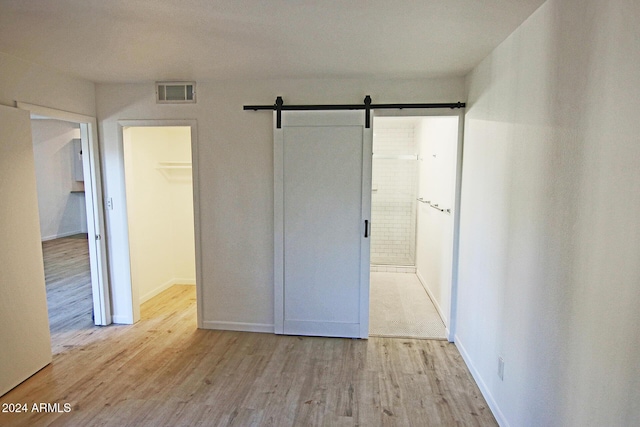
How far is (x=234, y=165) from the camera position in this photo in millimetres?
3350

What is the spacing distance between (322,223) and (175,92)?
1829 millimetres

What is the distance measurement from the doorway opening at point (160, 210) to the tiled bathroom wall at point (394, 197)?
9.45 ft

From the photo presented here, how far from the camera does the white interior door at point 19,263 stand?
246 cm

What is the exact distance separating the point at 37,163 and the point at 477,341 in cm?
808

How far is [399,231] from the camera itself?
5918mm

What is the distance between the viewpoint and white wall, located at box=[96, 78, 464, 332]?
3.19m

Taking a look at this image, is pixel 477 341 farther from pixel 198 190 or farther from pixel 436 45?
pixel 198 190

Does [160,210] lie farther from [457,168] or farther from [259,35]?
[457,168]

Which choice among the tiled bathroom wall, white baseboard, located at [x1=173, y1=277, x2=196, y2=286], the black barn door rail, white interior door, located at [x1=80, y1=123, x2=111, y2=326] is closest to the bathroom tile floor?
the tiled bathroom wall

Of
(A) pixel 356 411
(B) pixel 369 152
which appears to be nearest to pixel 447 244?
(B) pixel 369 152

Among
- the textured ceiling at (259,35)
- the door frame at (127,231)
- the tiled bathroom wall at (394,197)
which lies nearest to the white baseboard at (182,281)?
the door frame at (127,231)

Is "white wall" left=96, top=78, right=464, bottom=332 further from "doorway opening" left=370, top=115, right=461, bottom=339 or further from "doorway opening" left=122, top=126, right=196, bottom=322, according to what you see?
Answer: "doorway opening" left=370, top=115, right=461, bottom=339

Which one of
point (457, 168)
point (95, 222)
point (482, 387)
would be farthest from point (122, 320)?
point (457, 168)

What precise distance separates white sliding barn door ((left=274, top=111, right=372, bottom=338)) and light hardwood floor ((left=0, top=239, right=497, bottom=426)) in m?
0.25
